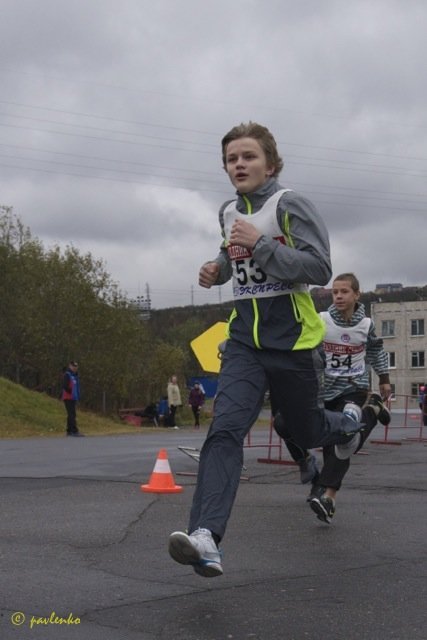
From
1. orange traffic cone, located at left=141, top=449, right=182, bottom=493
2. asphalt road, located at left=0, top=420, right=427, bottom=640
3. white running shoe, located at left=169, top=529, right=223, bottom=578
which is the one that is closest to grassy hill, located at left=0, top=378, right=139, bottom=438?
orange traffic cone, located at left=141, top=449, right=182, bottom=493

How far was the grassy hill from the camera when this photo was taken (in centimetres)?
2798

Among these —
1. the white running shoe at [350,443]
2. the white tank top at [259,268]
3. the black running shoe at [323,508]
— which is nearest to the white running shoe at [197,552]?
the white tank top at [259,268]

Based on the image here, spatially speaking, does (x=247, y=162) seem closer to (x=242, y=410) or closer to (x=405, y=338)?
(x=242, y=410)

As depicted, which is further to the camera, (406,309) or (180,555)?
(406,309)

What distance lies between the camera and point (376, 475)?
37.2 feet

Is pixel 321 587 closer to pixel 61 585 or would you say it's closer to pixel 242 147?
pixel 61 585

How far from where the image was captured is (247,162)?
5.45 metres

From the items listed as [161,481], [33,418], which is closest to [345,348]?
[161,481]

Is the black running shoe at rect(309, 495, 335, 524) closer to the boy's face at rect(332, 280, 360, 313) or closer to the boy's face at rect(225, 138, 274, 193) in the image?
the boy's face at rect(332, 280, 360, 313)

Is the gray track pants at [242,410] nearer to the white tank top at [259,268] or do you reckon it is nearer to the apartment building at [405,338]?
A: the white tank top at [259,268]

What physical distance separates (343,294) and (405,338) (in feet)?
340

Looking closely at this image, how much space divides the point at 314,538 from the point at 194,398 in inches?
1214

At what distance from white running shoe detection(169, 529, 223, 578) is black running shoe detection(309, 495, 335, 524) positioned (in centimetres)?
232

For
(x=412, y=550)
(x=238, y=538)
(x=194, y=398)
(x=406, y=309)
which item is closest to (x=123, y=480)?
(x=238, y=538)
